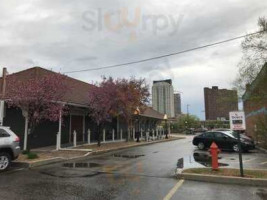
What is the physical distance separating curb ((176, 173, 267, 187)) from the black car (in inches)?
472

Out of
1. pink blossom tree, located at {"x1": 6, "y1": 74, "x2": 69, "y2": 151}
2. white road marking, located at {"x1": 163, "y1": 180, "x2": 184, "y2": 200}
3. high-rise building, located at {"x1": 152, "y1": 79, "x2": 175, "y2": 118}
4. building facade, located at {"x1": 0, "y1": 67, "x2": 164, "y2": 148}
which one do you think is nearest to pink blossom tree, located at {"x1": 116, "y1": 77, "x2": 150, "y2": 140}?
building facade, located at {"x1": 0, "y1": 67, "x2": 164, "y2": 148}

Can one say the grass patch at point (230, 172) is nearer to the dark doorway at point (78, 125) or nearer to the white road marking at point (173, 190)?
the white road marking at point (173, 190)

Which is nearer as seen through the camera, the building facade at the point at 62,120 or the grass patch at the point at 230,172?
the grass patch at the point at 230,172

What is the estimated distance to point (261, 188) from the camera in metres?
9.16

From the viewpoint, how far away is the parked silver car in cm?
1215

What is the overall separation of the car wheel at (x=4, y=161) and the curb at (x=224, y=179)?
6.48 meters

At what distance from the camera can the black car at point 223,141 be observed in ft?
70.3

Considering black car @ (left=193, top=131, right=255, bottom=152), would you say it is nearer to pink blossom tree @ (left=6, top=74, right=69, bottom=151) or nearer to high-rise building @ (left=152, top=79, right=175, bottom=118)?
pink blossom tree @ (left=6, top=74, right=69, bottom=151)

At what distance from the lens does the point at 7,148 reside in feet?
40.5

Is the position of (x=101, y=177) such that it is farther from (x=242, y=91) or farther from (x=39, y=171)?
(x=242, y=91)


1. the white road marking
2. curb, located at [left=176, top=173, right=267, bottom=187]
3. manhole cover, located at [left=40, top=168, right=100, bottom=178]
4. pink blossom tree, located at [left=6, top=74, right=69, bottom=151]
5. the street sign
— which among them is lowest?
the white road marking

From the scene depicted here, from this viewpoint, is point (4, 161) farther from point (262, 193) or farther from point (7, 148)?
point (262, 193)

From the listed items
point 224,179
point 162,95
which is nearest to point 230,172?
point 224,179

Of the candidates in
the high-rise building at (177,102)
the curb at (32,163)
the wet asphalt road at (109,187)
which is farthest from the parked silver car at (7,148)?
the high-rise building at (177,102)
